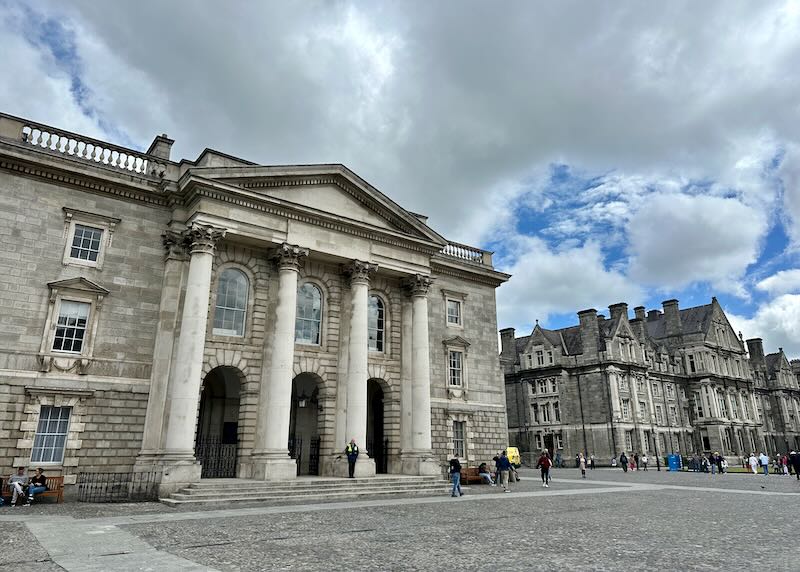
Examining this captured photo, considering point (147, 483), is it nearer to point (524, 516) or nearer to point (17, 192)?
point (17, 192)

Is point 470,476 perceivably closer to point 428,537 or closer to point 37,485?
point 428,537

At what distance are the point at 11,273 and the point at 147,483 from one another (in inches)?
335

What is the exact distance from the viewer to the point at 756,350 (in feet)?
259

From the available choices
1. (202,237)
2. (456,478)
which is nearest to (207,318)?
(202,237)

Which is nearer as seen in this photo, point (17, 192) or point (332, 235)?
point (17, 192)

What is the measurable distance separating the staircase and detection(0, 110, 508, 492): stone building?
108 cm

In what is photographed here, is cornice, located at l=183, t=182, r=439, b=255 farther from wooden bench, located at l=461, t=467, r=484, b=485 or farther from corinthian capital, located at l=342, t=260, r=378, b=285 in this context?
wooden bench, located at l=461, t=467, r=484, b=485

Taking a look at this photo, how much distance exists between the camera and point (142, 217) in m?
21.0

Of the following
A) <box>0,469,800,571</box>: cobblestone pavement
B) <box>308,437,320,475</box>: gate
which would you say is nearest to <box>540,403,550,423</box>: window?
<box>308,437,320,475</box>: gate

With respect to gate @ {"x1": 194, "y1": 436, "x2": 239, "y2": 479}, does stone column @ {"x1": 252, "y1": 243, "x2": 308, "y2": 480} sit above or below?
above

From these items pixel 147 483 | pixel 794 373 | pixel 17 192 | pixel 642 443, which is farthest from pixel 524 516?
pixel 794 373

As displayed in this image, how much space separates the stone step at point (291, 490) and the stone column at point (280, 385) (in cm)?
132

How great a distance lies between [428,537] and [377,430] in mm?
17349

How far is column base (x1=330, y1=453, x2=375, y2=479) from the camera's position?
21.7 m
